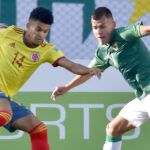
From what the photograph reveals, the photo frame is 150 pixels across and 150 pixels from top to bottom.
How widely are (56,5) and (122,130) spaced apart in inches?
66.5

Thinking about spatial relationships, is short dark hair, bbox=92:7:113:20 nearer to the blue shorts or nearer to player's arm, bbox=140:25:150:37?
player's arm, bbox=140:25:150:37

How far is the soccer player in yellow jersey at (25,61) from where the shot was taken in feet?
14.2

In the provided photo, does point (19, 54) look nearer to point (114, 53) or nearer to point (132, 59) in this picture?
point (114, 53)

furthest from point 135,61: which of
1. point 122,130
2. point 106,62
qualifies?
point 122,130

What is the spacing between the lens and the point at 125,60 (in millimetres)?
4660

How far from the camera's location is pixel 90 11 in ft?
19.4

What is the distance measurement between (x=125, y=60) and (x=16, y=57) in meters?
0.91

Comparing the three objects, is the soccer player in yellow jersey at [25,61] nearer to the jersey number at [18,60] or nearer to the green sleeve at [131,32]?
the jersey number at [18,60]

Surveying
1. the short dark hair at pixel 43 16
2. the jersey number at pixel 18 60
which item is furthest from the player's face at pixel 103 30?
the jersey number at pixel 18 60

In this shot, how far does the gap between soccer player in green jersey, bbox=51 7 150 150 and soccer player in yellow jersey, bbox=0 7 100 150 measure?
395 millimetres

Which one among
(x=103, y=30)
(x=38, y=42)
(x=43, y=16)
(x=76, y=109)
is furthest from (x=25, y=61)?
(x=76, y=109)

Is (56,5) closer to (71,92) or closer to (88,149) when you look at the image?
(71,92)

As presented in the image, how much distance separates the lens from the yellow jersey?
4.36 meters

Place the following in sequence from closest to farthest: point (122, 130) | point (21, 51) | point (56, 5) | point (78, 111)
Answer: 1. point (21, 51)
2. point (122, 130)
3. point (78, 111)
4. point (56, 5)
